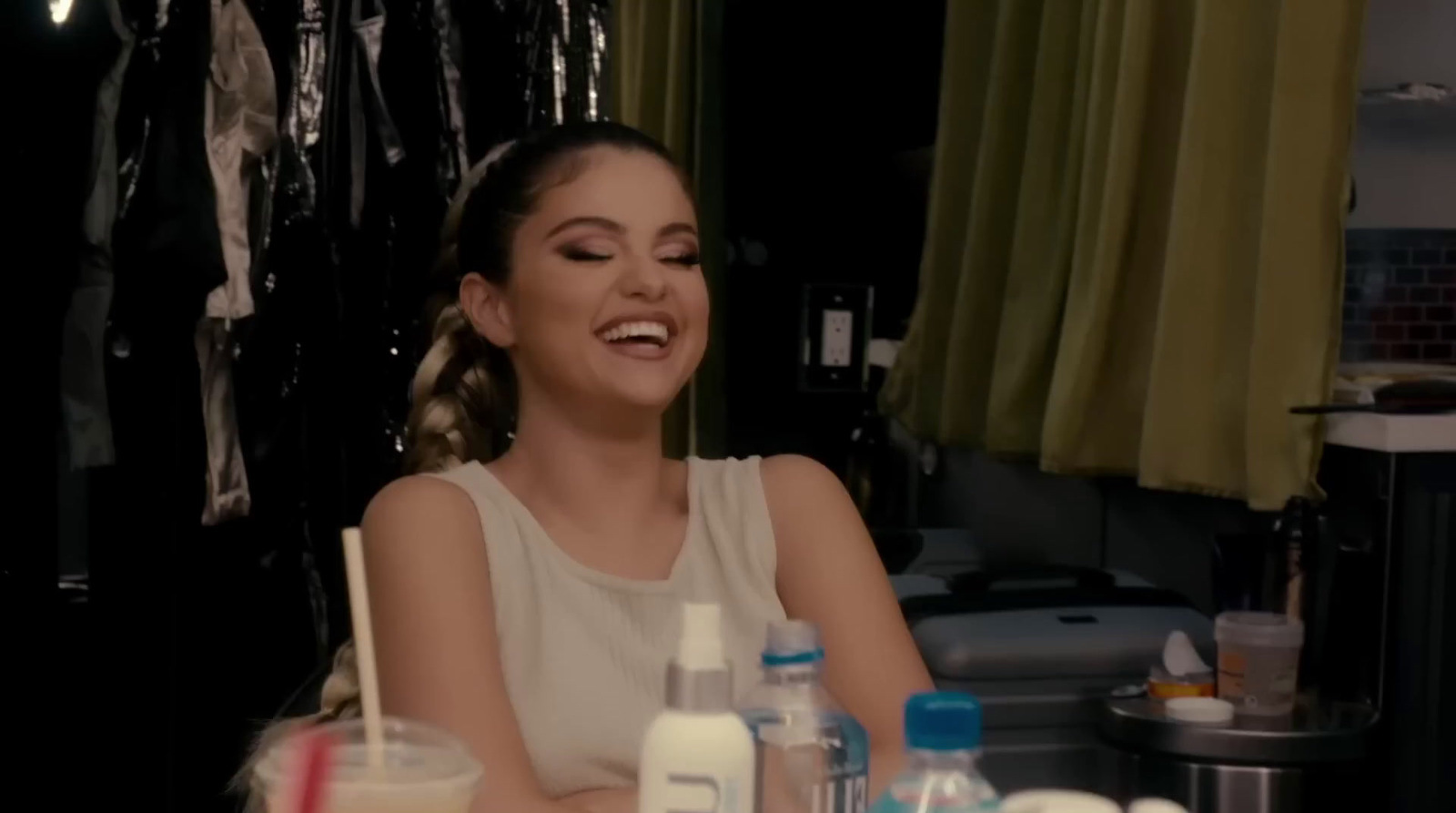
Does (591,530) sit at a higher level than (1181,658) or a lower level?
higher

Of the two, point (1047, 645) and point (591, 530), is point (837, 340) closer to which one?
point (1047, 645)

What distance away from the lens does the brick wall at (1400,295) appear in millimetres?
2305

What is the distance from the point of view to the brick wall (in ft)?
7.56

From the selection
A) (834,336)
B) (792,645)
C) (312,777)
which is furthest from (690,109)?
(312,777)

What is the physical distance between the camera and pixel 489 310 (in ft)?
A: 4.83

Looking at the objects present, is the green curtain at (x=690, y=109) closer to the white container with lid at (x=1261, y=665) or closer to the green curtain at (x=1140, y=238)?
the green curtain at (x=1140, y=238)

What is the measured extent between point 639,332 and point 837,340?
6.49ft

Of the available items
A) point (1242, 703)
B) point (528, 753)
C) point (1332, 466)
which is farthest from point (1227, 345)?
point (528, 753)

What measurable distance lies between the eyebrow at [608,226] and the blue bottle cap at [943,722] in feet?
2.42

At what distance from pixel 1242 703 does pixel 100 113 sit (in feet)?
5.60

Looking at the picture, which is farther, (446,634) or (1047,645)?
(1047,645)

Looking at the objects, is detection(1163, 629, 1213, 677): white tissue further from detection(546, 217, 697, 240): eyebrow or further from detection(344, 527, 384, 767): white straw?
detection(344, 527, 384, 767): white straw

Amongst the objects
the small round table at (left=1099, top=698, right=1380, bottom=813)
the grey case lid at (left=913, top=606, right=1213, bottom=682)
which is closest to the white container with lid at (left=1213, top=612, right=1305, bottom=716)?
the small round table at (left=1099, top=698, right=1380, bottom=813)

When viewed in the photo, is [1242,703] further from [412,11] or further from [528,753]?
[412,11]
